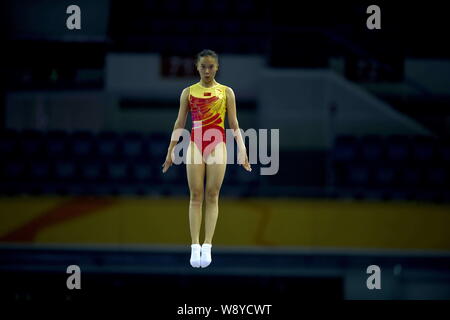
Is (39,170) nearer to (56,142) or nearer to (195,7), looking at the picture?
(56,142)

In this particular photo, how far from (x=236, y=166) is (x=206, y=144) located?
15.9 feet

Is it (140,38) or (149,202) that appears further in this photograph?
(140,38)

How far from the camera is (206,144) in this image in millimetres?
2984

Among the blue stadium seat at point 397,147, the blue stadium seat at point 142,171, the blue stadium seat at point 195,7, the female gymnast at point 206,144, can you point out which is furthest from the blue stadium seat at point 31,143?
the female gymnast at point 206,144

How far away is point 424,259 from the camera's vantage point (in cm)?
688

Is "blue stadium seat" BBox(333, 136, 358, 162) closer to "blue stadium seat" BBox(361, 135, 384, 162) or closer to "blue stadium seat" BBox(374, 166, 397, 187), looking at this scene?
"blue stadium seat" BBox(361, 135, 384, 162)

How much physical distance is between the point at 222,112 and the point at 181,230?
4.02 m

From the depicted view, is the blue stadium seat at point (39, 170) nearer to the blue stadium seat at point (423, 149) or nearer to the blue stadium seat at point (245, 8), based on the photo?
the blue stadium seat at point (245, 8)

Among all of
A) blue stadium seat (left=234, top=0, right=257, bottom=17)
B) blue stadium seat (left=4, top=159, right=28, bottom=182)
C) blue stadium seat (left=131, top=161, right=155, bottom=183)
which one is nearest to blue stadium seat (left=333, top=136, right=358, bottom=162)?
blue stadium seat (left=131, top=161, right=155, bottom=183)

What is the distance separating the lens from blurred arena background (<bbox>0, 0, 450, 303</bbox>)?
272 inches

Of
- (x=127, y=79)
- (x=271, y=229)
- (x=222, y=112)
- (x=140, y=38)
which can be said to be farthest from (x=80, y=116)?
(x=222, y=112)

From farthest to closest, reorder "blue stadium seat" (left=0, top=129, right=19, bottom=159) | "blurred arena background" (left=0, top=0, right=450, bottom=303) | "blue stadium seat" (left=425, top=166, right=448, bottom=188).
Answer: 1. "blue stadium seat" (left=0, top=129, right=19, bottom=159)
2. "blue stadium seat" (left=425, top=166, right=448, bottom=188)
3. "blurred arena background" (left=0, top=0, right=450, bottom=303)

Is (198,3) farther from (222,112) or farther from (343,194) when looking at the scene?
(222,112)

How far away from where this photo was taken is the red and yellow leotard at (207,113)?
2.99m
